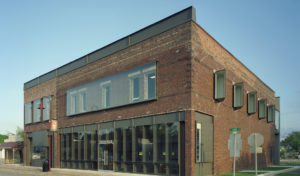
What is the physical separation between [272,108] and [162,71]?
892 inches

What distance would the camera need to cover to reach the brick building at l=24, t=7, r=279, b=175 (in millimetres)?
20578

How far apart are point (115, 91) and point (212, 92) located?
8.16 metres

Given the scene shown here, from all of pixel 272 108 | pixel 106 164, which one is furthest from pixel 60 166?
pixel 272 108

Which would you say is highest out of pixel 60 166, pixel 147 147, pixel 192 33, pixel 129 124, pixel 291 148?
pixel 192 33

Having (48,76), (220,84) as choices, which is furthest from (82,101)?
(220,84)

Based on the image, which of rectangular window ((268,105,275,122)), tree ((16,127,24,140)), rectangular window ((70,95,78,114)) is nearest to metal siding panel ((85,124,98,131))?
rectangular window ((70,95,78,114))

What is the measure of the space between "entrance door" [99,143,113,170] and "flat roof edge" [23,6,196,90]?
7.61m

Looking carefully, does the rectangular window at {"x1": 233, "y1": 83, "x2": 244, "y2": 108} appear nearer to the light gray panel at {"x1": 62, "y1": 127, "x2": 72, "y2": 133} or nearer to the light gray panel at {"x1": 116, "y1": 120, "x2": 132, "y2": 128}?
the light gray panel at {"x1": 116, "y1": 120, "x2": 132, "y2": 128}

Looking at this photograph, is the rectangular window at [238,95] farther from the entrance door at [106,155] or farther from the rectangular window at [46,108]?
the rectangular window at [46,108]

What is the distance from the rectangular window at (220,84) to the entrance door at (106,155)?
9.69 meters

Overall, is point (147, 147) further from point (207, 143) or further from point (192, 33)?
point (192, 33)

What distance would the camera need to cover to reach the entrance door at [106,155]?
26.4 metres

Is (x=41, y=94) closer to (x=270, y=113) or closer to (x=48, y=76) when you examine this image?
(x=48, y=76)

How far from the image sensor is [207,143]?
21672 millimetres
